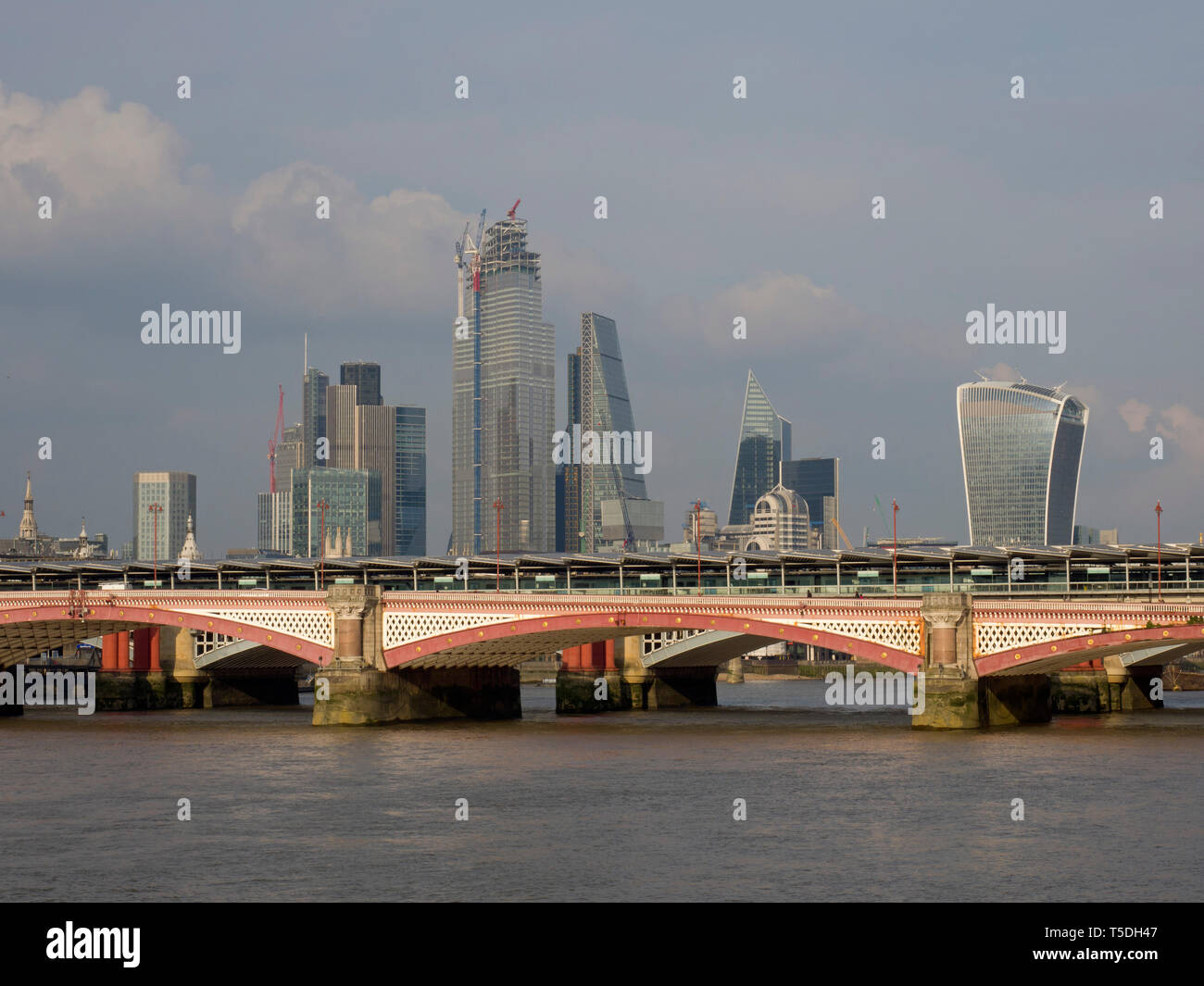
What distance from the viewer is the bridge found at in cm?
8362

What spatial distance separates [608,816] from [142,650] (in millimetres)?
81308

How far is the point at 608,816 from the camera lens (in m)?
57.2

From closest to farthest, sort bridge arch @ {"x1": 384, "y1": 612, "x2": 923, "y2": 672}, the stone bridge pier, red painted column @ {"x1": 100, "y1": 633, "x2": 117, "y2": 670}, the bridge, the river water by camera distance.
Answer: the river water
the bridge
bridge arch @ {"x1": 384, "y1": 612, "x2": 923, "y2": 672}
the stone bridge pier
red painted column @ {"x1": 100, "y1": 633, "x2": 117, "y2": 670}

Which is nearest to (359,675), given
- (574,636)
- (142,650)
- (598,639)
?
(574,636)

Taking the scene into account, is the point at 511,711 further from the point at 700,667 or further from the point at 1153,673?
the point at 1153,673

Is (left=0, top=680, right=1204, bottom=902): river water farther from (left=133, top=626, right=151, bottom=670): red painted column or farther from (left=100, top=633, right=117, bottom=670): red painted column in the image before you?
(left=100, top=633, right=117, bottom=670): red painted column

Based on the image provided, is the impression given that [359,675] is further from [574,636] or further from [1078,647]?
[1078,647]

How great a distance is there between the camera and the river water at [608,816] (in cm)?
4469

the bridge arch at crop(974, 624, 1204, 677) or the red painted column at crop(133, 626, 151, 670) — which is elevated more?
the bridge arch at crop(974, 624, 1204, 677)

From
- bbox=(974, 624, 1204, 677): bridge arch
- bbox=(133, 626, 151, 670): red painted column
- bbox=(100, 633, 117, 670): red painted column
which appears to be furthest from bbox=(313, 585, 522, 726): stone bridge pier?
bbox=(100, 633, 117, 670): red painted column

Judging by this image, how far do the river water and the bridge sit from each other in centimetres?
396
